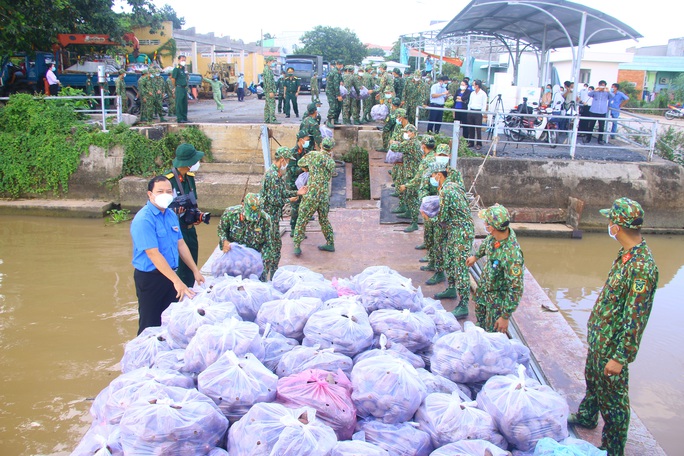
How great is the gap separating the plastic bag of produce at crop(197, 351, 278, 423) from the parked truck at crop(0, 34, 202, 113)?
12.5 meters

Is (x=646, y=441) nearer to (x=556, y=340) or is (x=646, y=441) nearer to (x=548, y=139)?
(x=556, y=340)

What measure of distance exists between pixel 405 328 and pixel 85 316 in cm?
491

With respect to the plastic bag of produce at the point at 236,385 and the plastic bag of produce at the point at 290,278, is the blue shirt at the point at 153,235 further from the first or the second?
the plastic bag of produce at the point at 236,385

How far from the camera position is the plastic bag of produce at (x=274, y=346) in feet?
10.6

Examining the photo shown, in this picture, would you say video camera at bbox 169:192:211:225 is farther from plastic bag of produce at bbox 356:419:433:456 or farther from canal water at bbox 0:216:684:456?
plastic bag of produce at bbox 356:419:433:456

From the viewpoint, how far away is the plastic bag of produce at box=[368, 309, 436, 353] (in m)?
3.46

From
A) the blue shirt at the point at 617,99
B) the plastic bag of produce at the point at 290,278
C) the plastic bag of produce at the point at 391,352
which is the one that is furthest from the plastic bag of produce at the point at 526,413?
the blue shirt at the point at 617,99

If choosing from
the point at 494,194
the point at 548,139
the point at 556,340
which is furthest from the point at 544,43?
the point at 556,340

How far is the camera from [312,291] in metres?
3.87

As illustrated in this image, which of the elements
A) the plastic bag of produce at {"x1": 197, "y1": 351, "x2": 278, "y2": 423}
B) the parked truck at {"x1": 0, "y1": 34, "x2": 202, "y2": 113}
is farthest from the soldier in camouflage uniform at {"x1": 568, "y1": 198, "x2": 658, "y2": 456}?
the parked truck at {"x1": 0, "y1": 34, "x2": 202, "y2": 113}

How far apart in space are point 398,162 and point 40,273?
5687mm

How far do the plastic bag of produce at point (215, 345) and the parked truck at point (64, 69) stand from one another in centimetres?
1216

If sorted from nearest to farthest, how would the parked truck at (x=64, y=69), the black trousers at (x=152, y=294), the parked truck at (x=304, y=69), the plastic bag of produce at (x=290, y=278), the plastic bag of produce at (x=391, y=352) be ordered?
the plastic bag of produce at (x=391, y=352)
the black trousers at (x=152, y=294)
the plastic bag of produce at (x=290, y=278)
the parked truck at (x=64, y=69)
the parked truck at (x=304, y=69)

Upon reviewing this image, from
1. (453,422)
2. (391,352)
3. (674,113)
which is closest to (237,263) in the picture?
(391,352)
